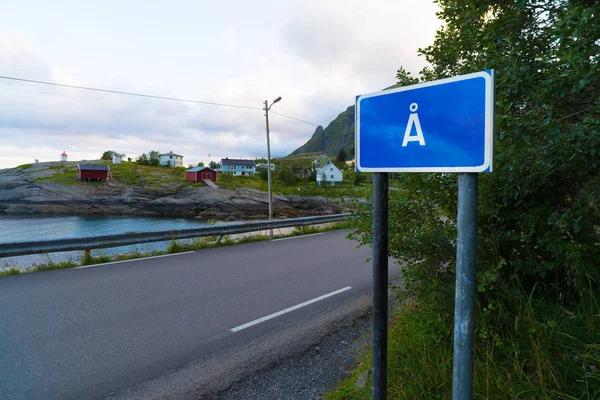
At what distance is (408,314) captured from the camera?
12.6ft

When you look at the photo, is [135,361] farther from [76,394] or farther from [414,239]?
[414,239]

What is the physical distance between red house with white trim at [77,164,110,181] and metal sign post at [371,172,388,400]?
81303mm

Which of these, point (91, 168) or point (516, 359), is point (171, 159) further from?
point (516, 359)

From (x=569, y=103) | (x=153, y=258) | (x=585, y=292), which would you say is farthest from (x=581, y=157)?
(x=153, y=258)

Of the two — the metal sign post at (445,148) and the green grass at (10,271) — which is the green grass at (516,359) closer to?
the metal sign post at (445,148)

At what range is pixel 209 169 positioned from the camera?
77.0 m

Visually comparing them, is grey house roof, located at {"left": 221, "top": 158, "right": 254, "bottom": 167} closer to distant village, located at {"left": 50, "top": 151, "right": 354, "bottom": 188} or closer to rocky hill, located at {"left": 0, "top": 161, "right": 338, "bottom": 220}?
distant village, located at {"left": 50, "top": 151, "right": 354, "bottom": 188}

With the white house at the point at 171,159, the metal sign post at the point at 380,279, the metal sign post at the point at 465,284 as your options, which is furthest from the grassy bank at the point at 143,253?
the white house at the point at 171,159

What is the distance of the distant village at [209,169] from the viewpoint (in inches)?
2832

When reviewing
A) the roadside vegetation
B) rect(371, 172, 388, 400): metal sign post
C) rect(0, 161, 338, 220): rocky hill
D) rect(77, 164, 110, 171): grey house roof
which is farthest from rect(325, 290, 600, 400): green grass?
rect(77, 164, 110, 171): grey house roof

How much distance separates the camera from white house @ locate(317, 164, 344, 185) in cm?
9444

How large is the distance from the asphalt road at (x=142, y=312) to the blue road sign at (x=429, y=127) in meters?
3.37

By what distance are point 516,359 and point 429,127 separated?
2.08m

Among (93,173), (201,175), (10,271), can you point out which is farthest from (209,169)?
(10,271)
